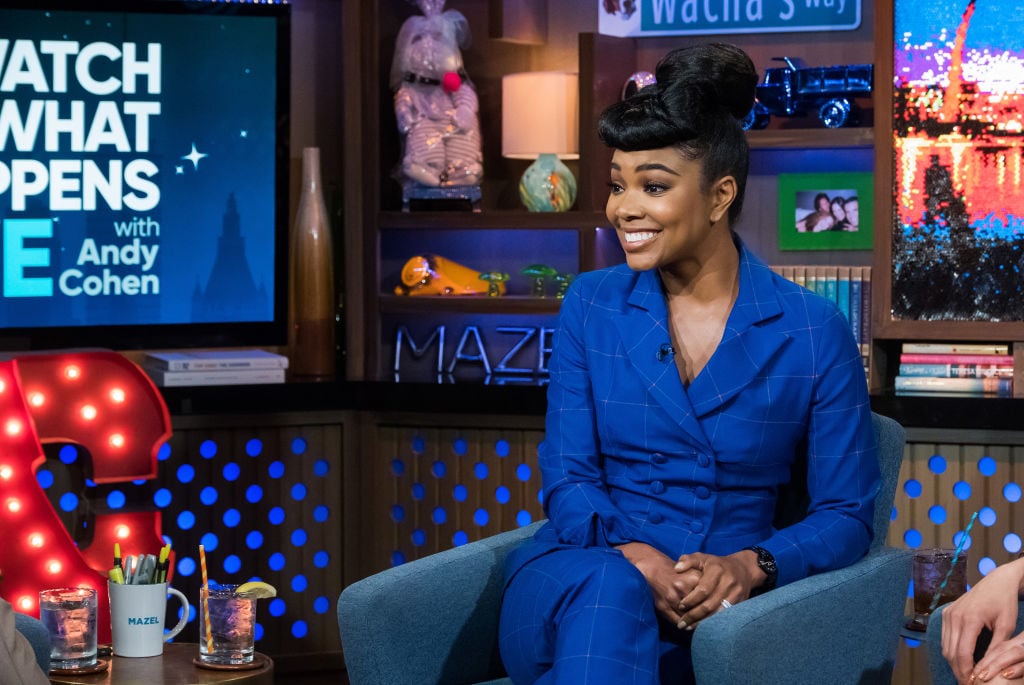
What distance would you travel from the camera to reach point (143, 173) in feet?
13.5

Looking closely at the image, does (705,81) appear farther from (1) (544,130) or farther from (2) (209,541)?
(2) (209,541)

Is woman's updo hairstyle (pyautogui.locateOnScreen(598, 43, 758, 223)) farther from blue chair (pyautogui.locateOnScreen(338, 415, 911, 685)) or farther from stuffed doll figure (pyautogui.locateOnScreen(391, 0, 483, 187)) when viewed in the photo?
stuffed doll figure (pyautogui.locateOnScreen(391, 0, 483, 187))

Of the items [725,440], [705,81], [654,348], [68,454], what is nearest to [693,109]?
[705,81]

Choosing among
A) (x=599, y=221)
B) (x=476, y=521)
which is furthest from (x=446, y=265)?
(x=476, y=521)

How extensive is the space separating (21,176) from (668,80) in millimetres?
2118

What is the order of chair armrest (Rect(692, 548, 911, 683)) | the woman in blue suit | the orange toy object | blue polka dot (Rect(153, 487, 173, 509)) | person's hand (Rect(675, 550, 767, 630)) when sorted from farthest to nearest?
1. the orange toy object
2. blue polka dot (Rect(153, 487, 173, 509))
3. the woman in blue suit
4. person's hand (Rect(675, 550, 767, 630))
5. chair armrest (Rect(692, 548, 911, 683))

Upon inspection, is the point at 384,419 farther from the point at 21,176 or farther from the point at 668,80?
the point at 668,80

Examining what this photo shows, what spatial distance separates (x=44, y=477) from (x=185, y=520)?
38 cm

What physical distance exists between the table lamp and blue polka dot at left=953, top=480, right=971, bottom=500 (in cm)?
129

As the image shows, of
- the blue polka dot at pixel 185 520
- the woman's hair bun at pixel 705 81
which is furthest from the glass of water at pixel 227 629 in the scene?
the blue polka dot at pixel 185 520

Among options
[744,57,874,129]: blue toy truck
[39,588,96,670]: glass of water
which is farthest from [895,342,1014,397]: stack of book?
[39,588,96,670]: glass of water

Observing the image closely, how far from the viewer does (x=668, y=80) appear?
2516 mm

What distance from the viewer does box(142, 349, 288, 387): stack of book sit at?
400cm

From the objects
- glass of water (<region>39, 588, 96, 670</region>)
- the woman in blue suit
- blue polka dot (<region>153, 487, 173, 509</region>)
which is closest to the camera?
the woman in blue suit
